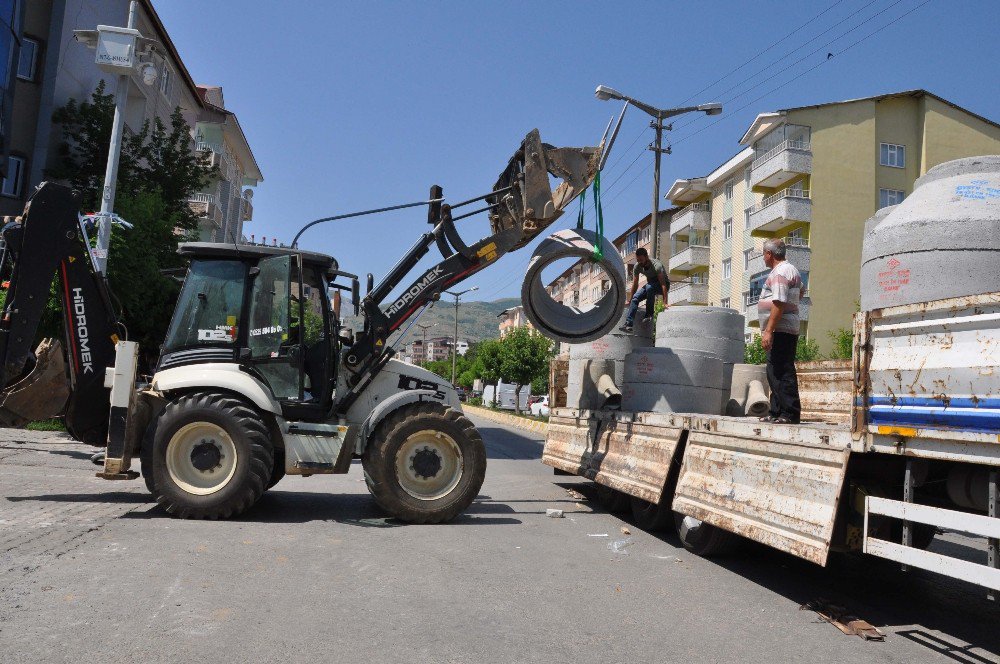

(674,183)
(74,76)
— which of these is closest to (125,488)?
(74,76)

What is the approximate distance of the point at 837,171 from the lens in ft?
129

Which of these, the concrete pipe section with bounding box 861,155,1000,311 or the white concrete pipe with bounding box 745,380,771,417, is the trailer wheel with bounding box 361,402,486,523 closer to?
the white concrete pipe with bounding box 745,380,771,417

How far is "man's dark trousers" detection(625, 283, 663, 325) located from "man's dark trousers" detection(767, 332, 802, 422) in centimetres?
334

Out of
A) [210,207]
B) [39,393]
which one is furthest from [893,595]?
[210,207]

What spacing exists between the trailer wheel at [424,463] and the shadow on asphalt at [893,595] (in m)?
2.06

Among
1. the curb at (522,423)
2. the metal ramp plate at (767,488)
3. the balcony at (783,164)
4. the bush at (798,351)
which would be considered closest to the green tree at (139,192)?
the curb at (522,423)

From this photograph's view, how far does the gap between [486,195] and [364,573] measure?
16.2ft

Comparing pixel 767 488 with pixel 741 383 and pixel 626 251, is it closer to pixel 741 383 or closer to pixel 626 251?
pixel 741 383

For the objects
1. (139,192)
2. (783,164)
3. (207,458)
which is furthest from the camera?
(783,164)

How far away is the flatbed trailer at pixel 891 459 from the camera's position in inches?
158

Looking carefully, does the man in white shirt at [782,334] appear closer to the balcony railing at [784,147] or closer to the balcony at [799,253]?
the balcony at [799,253]

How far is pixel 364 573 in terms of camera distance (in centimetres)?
567

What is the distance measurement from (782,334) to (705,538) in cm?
185

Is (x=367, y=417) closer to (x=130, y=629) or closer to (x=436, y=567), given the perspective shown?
(x=436, y=567)
